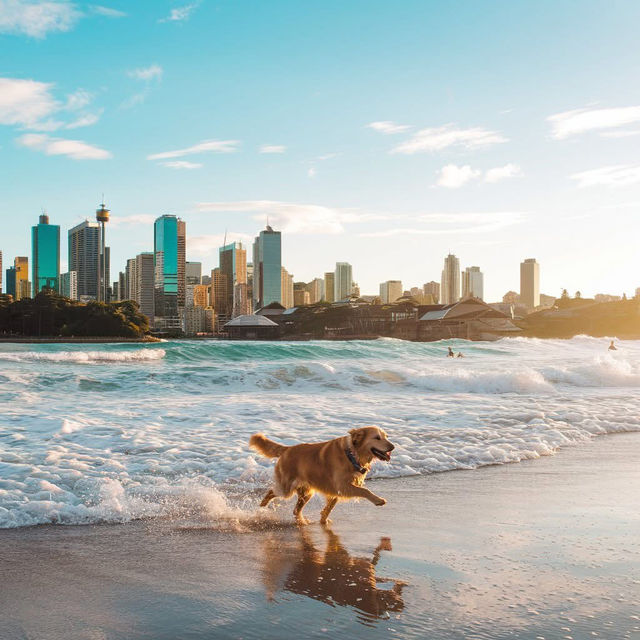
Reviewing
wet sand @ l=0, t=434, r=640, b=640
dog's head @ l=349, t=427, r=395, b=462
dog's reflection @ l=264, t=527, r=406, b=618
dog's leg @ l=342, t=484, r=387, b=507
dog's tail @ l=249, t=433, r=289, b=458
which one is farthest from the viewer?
dog's tail @ l=249, t=433, r=289, b=458

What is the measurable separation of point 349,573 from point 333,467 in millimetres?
1195

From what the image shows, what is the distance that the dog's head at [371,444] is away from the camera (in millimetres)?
5289

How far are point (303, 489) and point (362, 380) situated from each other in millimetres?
16190

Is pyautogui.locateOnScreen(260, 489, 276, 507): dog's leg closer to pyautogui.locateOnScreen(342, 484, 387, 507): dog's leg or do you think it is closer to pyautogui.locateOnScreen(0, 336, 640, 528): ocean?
pyautogui.locateOnScreen(0, 336, 640, 528): ocean

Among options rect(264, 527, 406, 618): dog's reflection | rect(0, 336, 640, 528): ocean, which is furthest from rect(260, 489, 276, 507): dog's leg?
rect(264, 527, 406, 618): dog's reflection

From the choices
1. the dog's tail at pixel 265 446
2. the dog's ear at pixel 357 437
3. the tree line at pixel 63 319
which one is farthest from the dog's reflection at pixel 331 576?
the tree line at pixel 63 319

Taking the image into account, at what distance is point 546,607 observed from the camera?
377 cm

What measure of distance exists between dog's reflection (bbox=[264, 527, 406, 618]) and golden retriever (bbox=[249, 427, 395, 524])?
0.45 meters

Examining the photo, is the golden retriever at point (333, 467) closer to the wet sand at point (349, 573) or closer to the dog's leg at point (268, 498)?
the dog's leg at point (268, 498)

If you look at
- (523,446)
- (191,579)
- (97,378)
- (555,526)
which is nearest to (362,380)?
(97,378)

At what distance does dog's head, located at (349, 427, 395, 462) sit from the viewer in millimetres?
5289

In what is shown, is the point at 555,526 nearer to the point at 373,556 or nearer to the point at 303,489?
the point at 373,556

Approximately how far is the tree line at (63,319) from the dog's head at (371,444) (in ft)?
338

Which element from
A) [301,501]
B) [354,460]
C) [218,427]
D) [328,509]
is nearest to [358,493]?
[354,460]
